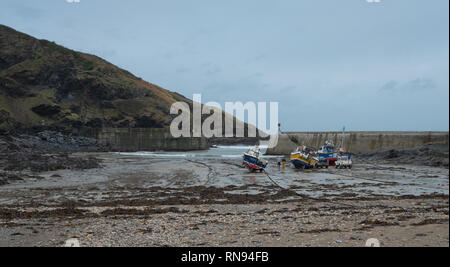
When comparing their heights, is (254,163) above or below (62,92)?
below

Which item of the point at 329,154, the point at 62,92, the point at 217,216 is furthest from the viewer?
the point at 62,92

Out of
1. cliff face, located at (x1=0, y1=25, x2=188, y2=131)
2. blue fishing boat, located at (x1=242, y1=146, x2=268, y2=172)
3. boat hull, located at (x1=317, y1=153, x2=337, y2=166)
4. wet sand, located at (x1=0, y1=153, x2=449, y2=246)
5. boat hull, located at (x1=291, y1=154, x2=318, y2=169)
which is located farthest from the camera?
cliff face, located at (x1=0, y1=25, x2=188, y2=131)

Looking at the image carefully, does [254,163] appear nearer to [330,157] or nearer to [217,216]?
[330,157]

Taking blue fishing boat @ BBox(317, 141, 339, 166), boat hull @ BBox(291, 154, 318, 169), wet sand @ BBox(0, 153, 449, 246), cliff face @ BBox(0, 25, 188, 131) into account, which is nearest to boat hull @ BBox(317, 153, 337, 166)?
blue fishing boat @ BBox(317, 141, 339, 166)

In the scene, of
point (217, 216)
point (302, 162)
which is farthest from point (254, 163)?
point (217, 216)

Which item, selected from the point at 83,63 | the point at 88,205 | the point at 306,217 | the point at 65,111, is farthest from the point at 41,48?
the point at 306,217

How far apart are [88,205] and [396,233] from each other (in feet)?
39.6

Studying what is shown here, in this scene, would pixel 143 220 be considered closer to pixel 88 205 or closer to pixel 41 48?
pixel 88 205

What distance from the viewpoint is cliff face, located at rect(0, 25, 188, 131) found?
7950 cm

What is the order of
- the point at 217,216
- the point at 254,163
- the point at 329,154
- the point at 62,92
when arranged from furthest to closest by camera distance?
the point at 62,92 → the point at 329,154 → the point at 254,163 → the point at 217,216

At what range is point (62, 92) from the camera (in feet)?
300

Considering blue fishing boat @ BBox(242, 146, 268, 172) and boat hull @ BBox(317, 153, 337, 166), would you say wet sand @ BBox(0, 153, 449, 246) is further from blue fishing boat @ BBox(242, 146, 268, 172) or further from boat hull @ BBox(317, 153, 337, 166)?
boat hull @ BBox(317, 153, 337, 166)

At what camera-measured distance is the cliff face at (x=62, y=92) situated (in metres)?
79.5

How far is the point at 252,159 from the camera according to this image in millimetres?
32500
